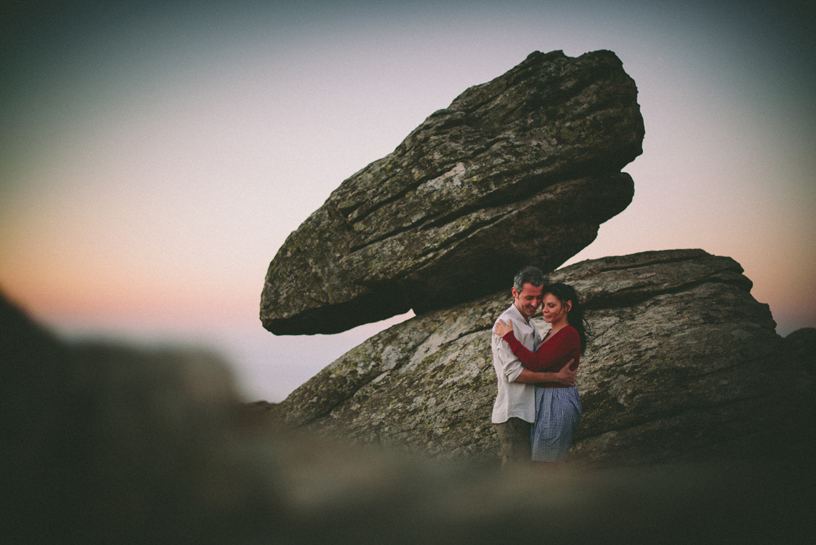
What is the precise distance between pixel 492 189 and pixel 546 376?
7.55m

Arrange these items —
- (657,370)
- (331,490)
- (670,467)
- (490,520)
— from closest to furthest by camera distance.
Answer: (331,490) < (490,520) < (670,467) < (657,370)

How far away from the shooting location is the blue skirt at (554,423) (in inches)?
247

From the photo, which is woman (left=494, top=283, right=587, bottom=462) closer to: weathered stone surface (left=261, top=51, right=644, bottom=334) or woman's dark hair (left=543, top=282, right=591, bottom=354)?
woman's dark hair (left=543, top=282, right=591, bottom=354)

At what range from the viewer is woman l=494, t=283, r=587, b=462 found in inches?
247

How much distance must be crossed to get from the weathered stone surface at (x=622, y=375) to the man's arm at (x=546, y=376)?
13.0ft

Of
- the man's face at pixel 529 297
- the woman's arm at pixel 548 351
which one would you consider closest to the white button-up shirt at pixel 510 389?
the woman's arm at pixel 548 351

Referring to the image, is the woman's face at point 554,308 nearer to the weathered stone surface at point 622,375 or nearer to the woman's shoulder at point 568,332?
the woman's shoulder at point 568,332

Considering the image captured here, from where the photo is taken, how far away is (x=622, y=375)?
992 centimetres

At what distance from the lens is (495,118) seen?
567 inches

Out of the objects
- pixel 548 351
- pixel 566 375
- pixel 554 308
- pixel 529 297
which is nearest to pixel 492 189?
pixel 529 297

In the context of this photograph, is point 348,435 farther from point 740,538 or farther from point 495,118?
point 495,118

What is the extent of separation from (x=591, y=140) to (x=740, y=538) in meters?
11.4

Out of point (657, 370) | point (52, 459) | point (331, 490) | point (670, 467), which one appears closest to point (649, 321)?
point (657, 370)

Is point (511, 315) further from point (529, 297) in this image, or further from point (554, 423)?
point (554, 423)
